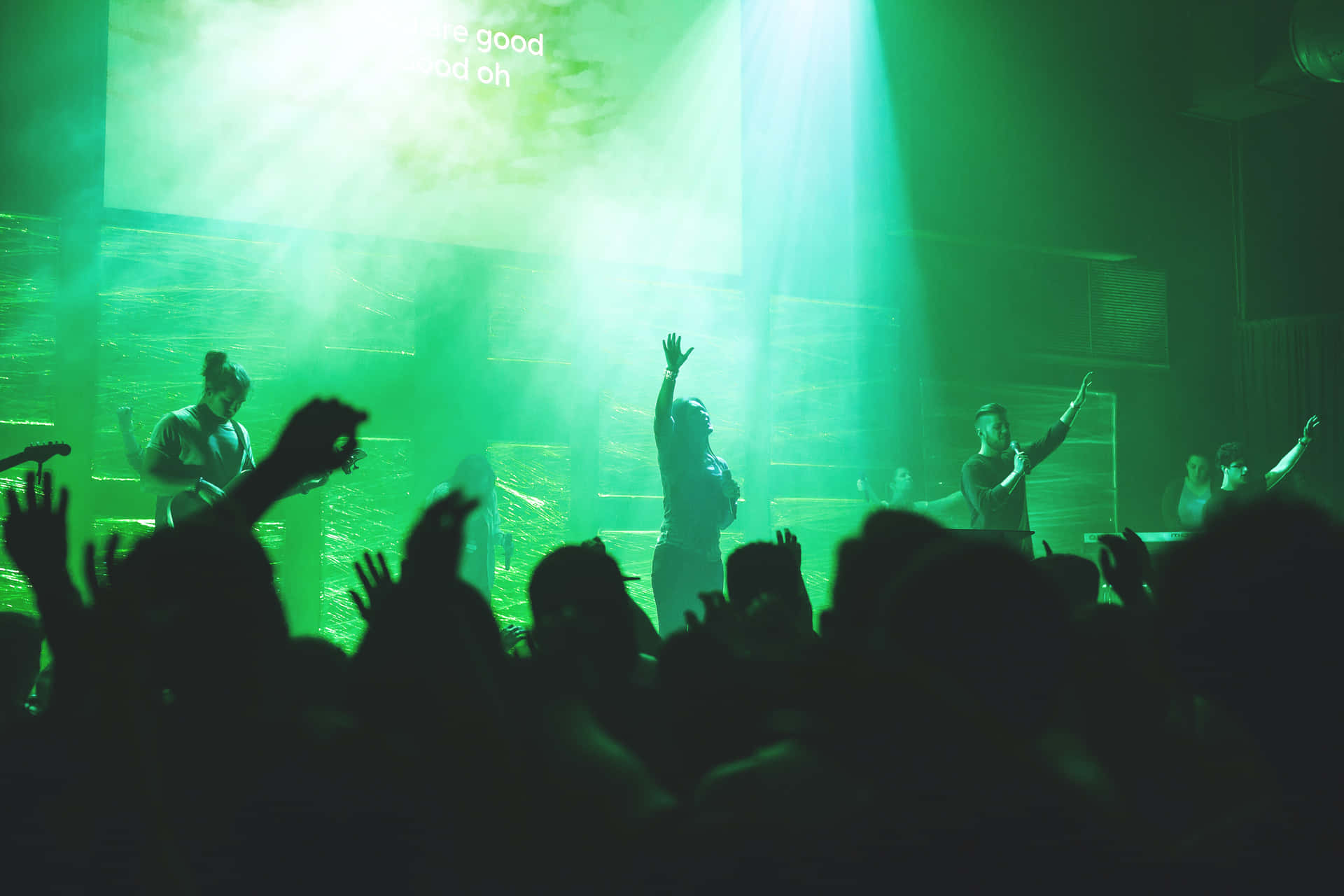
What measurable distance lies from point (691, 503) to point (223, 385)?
1.75m

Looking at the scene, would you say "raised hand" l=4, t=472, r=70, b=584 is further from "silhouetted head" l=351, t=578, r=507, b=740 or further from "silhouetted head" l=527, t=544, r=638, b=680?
"silhouetted head" l=527, t=544, r=638, b=680

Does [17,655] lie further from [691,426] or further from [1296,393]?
[1296,393]

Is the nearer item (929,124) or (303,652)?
(303,652)

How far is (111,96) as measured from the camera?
4945 millimetres

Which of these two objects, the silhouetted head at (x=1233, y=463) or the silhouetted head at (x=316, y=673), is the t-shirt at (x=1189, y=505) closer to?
the silhouetted head at (x=1233, y=463)

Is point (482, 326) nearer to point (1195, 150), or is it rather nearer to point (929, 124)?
point (929, 124)

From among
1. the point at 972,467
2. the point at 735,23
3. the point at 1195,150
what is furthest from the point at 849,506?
the point at 1195,150

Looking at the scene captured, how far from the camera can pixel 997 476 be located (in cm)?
532

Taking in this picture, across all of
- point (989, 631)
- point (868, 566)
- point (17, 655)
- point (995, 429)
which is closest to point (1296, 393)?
point (995, 429)

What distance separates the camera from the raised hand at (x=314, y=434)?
1.29 meters

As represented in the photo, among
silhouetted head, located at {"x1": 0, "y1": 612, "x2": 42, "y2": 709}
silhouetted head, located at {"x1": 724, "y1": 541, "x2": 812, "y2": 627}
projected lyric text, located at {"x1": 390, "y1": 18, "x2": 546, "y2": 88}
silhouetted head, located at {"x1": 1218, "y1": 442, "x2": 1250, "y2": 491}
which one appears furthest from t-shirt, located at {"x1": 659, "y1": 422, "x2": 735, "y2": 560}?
silhouetted head, located at {"x1": 1218, "y1": 442, "x2": 1250, "y2": 491}

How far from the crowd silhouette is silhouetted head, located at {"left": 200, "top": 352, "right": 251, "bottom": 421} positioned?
290cm

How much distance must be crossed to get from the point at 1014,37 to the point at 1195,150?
5.80ft

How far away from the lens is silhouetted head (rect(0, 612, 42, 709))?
1.54m
